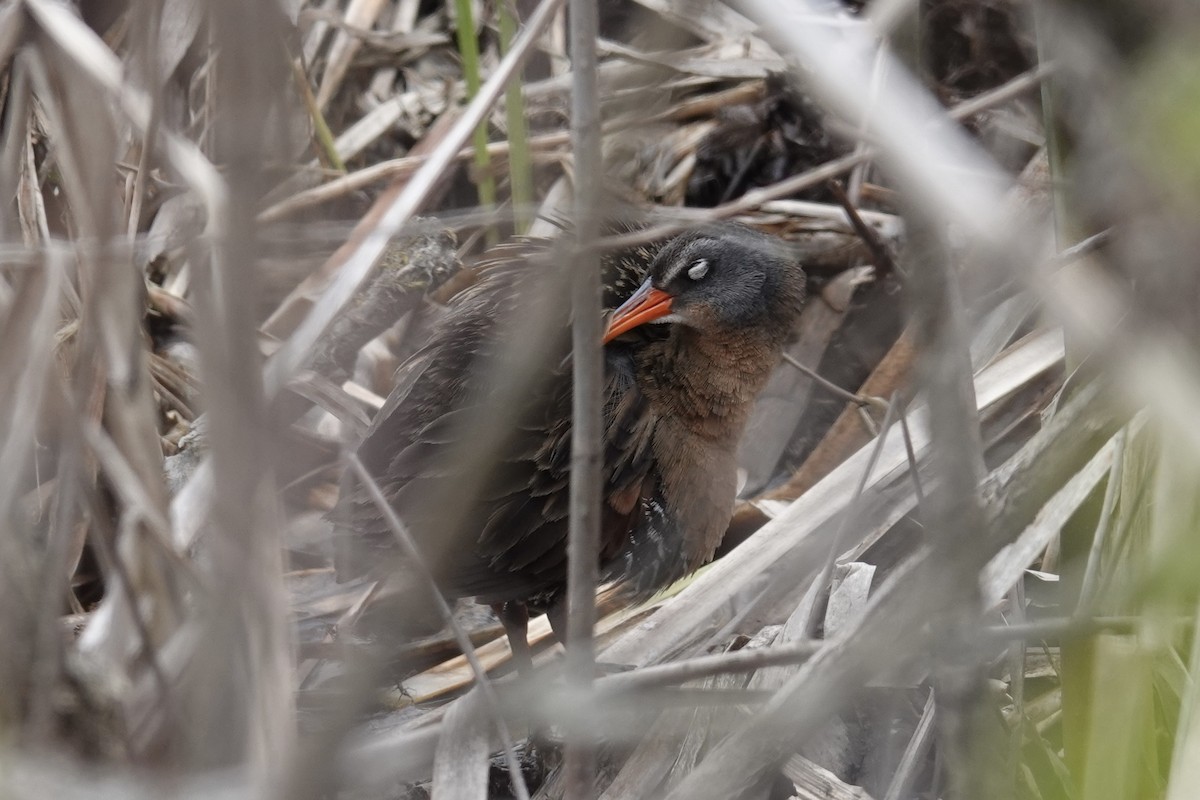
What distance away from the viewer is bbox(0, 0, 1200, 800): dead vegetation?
36.0 inches

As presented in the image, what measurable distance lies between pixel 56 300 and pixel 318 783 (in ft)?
3.33

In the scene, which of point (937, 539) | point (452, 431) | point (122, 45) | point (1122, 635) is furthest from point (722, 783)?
point (122, 45)

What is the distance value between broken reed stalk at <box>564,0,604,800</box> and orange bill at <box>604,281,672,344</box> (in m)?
1.37

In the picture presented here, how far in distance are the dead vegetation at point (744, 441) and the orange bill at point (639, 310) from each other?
0.48 meters

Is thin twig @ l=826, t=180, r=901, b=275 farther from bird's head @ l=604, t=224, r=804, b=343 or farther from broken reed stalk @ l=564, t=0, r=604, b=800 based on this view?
broken reed stalk @ l=564, t=0, r=604, b=800

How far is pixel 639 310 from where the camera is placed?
8.94 ft

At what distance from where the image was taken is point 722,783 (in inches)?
46.9

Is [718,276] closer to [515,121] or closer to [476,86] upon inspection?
[515,121]

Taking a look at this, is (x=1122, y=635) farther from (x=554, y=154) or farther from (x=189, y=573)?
(x=554, y=154)

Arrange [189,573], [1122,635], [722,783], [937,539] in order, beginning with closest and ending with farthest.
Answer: [937,539] < [722,783] < [189,573] < [1122,635]

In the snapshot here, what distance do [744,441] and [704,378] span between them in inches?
29.8

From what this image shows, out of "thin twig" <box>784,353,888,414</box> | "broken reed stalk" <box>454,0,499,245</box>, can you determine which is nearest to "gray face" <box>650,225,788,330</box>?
"thin twig" <box>784,353,888,414</box>

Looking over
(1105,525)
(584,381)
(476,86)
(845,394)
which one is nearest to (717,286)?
(845,394)

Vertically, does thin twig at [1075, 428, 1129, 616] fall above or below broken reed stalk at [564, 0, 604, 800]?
below
